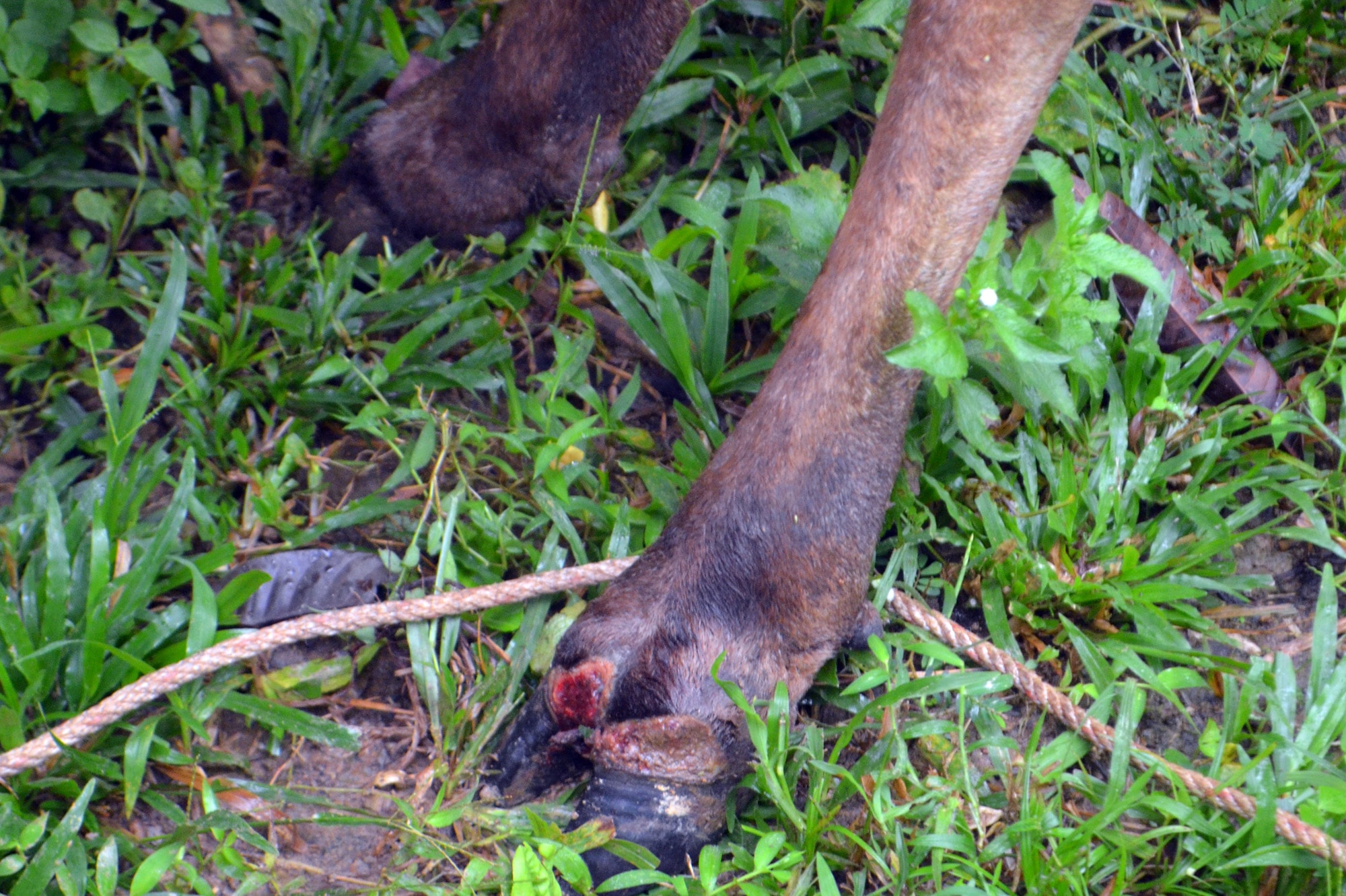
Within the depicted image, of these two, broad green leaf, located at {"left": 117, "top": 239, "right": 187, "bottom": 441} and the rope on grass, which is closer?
the rope on grass

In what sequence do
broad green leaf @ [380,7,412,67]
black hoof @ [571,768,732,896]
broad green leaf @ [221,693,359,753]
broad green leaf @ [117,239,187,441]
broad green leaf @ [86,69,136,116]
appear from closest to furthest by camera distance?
black hoof @ [571,768,732,896] < broad green leaf @ [221,693,359,753] < broad green leaf @ [117,239,187,441] < broad green leaf @ [86,69,136,116] < broad green leaf @ [380,7,412,67]

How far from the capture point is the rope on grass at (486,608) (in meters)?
1.93

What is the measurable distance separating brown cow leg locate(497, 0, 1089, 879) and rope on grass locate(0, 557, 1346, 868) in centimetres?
22

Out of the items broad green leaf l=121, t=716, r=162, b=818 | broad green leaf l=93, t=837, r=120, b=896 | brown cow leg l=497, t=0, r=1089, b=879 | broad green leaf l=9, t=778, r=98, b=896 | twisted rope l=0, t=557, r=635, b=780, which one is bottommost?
broad green leaf l=93, t=837, r=120, b=896

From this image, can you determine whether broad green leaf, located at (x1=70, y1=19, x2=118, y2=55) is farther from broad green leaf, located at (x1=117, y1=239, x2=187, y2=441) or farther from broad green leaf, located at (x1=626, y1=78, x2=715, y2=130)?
broad green leaf, located at (x1=626, y1=78, x2=715, y2=130)

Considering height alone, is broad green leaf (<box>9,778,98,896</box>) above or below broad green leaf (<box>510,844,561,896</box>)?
below

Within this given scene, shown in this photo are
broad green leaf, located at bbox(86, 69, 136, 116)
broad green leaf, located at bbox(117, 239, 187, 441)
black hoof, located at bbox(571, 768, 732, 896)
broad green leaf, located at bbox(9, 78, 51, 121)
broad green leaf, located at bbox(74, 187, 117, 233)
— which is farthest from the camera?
broad green leaf, located at bbox(74, 187, 117, 233)

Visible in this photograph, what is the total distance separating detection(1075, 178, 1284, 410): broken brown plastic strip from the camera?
2633 millimetres

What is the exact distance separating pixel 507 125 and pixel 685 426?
905 mm

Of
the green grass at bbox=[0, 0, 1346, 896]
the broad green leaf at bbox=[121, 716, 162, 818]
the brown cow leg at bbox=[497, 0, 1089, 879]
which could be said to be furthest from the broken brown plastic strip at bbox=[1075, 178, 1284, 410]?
the broad green leaf at bbox=[121, 716, 162, 818]

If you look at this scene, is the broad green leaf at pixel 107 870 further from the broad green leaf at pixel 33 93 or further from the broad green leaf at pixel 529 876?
the broad green leaf at pixel 33 93

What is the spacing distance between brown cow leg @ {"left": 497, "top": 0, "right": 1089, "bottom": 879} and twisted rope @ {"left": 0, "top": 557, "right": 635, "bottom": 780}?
0.22 meters

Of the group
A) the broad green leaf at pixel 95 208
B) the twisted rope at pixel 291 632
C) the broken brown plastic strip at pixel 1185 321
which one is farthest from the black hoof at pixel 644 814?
the broad green leaf at pixel 95 208

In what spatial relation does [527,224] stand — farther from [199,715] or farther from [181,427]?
[199,715]
